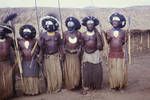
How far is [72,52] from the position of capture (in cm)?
1062

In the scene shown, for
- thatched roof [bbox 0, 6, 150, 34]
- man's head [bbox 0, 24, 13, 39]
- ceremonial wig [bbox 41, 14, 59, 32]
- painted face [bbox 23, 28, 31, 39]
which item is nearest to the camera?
man's head [bbox 0, 24, 13, 39]

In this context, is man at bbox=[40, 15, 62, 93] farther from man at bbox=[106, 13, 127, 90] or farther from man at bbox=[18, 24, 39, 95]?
man at bbox=[106, 13, 127, 90]

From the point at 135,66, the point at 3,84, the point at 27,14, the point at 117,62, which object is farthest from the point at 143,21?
the point at 3,84

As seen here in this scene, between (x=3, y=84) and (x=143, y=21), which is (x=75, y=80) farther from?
(x=143, y=21)

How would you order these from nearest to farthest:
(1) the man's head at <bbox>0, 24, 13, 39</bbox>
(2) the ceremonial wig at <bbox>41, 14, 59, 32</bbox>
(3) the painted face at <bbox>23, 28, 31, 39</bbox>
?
(1) the man's head at <bbox>0, 24, 13, 39</bbox>
(3) the painted face at <bbox>23, 28, 31, 39</bbox>
(2) the ceremonial wig at <bbox>41, 14, 59, 32</bbox>

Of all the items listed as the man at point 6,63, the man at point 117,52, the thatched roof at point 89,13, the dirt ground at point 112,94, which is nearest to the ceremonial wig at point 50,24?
the man at point 6,63

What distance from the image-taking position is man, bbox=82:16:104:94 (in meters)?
10.5

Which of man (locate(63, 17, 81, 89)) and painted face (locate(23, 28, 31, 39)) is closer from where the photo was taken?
painted face (locate(23, 28, 31, 39))

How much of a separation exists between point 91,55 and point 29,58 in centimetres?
126

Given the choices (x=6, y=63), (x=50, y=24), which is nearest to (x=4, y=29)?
(x=6, y=63)

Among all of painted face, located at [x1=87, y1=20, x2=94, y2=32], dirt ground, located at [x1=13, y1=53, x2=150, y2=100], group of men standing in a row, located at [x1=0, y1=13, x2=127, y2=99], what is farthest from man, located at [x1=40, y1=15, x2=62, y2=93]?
painted face, located at [x1=87, y1=20, x2=94, y2=32]

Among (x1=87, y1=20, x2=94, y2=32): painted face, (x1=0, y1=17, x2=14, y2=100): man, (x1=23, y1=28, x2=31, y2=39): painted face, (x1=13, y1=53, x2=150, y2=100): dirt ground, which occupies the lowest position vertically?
(x1=13, y1=53, x2=150, y2=100): dirt ground

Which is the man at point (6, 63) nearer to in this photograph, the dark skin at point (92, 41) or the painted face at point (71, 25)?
the painted face at point (71, 25)

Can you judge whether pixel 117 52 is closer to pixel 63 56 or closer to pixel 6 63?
pixel 63 56
